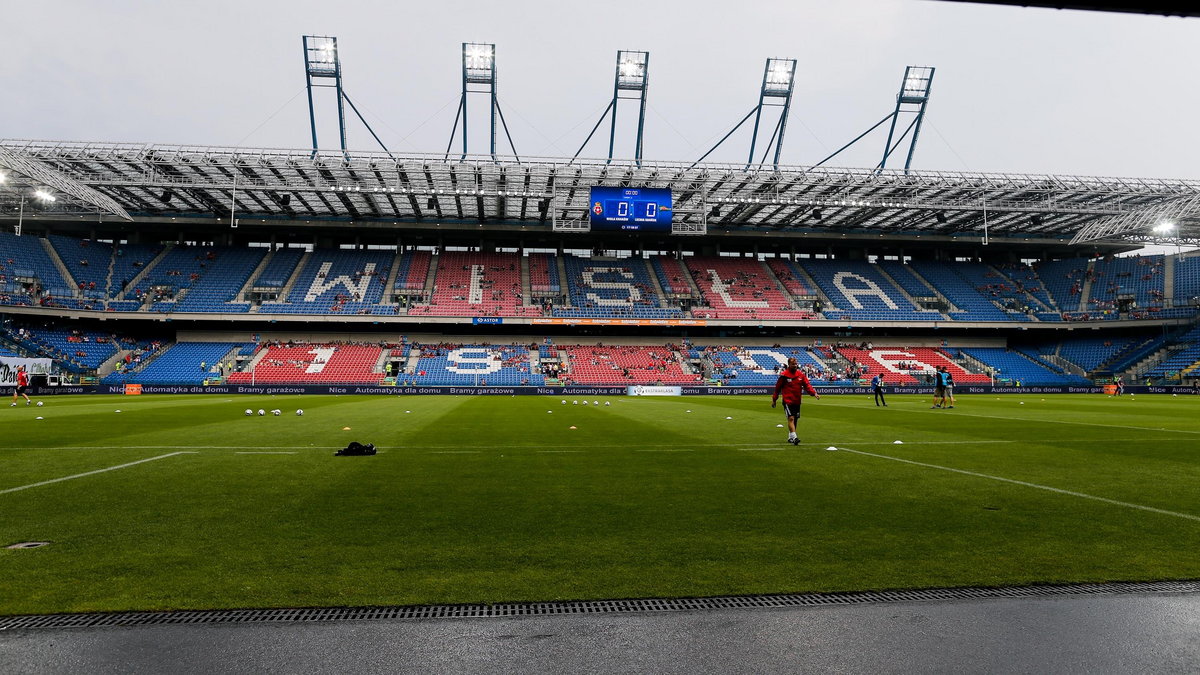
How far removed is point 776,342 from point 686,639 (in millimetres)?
53367

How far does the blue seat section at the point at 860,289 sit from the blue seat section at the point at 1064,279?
480 inches

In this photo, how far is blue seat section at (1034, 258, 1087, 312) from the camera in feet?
182

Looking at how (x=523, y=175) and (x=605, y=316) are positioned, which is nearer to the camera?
(x=523, y=175)

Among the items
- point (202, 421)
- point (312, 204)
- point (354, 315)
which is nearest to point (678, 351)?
point (354, 315)

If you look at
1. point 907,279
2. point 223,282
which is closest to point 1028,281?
point 907,279

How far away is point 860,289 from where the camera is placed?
184ft

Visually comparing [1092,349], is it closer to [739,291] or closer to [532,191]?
[739,291]

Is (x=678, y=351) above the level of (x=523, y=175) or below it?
below

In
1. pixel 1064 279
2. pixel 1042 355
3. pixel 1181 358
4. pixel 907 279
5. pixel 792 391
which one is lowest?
pixel 792 391

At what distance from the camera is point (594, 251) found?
59281mm

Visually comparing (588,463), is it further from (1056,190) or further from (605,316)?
(1056,190)

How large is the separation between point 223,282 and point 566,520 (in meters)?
53.8

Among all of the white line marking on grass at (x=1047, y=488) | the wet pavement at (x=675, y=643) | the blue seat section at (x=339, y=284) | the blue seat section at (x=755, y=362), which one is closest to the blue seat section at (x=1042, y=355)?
the blue seat section at (x=755, y=362)

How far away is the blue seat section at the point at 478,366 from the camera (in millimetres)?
45125
